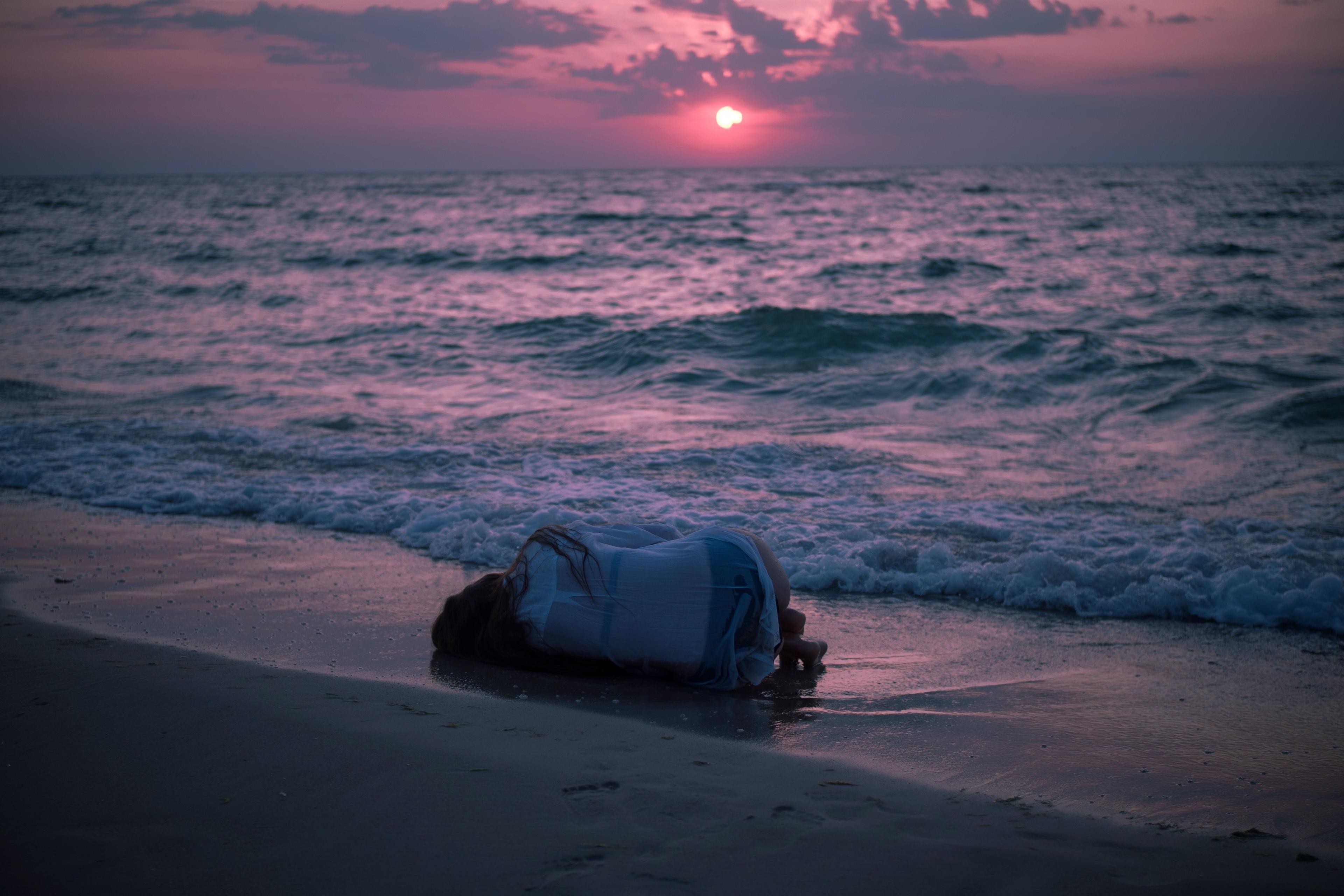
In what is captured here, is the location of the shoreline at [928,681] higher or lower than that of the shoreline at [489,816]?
lower

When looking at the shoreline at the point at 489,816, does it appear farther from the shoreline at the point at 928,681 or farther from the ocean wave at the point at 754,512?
the ocean wave at the point at 754,512

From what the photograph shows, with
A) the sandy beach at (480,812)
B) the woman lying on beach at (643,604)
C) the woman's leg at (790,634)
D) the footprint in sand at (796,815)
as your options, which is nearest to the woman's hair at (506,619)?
the woman lying on beach at (643,604)

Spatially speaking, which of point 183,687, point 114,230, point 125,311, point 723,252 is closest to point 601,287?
point 723,252

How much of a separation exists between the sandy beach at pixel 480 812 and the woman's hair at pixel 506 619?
0.59 ft

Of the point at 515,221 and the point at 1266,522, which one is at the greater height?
the point at 515,221

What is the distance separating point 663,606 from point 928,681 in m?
1.16

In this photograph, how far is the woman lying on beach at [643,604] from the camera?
3014mm

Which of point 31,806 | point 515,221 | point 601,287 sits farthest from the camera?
point 515,221

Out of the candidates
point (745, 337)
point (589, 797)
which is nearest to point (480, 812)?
point (589, 797)

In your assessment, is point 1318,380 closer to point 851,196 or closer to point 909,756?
point 909,756

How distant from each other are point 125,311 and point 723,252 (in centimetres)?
1346

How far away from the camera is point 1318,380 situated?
9.19m

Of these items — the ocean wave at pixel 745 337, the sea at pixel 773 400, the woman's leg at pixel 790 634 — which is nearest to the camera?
the woman's leg at pixel 790 634

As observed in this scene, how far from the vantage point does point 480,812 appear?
7.57 ft
